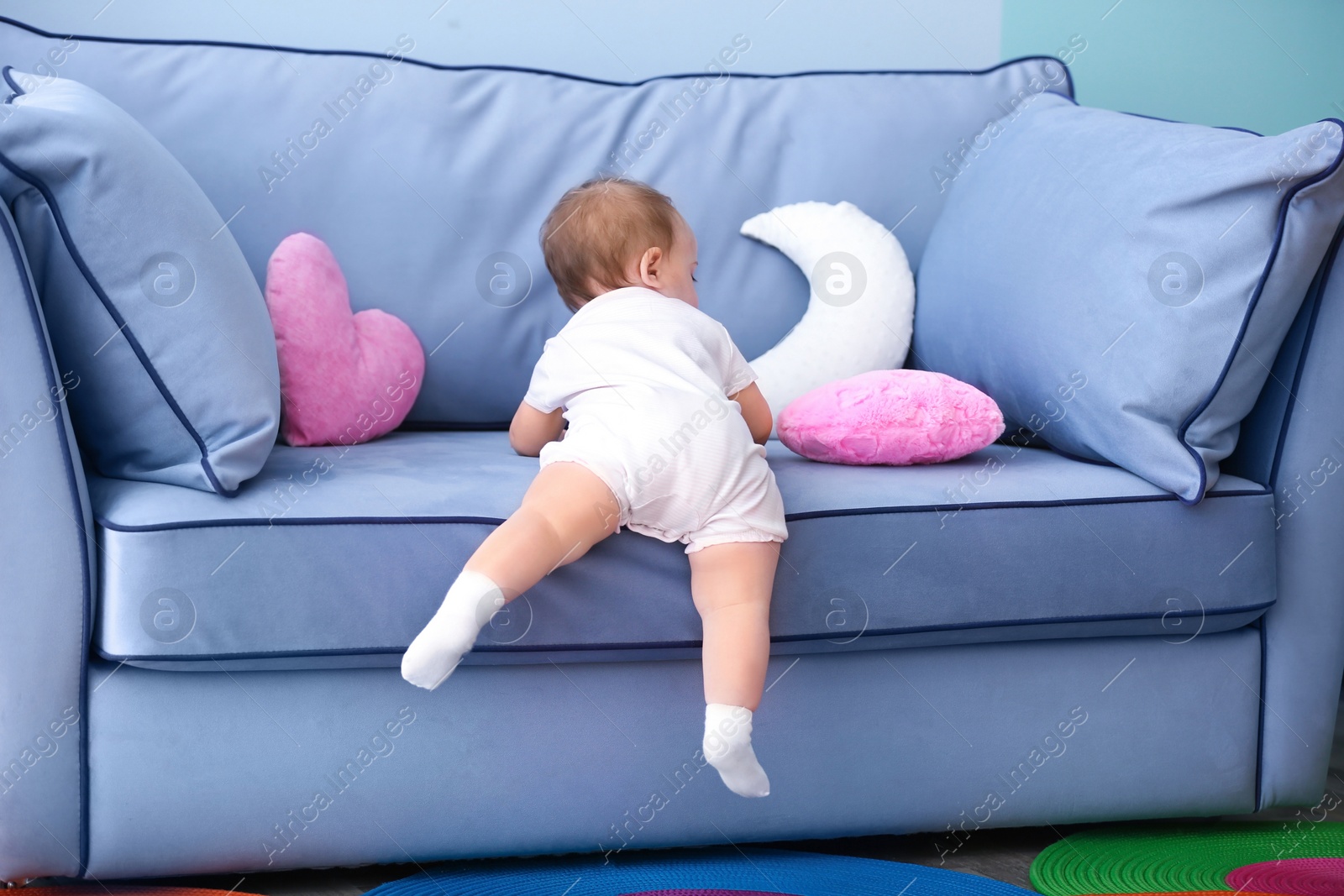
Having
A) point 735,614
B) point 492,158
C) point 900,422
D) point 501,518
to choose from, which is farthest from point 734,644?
point 492,158

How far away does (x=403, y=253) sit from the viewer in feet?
5.13

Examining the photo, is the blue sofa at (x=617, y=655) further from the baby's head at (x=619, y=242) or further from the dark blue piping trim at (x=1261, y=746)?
the baby's head at (x=619, y=242)

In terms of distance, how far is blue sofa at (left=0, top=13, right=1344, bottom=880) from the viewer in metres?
1.00

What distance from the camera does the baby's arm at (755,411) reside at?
1.27 m

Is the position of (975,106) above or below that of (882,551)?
above

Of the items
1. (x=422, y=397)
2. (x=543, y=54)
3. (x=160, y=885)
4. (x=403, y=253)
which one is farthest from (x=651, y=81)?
(x=160, y=885)

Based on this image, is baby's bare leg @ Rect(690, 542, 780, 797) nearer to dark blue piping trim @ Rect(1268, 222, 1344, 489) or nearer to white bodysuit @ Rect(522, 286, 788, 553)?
white bodysuit @ Rect(522, 286, 788, 553)

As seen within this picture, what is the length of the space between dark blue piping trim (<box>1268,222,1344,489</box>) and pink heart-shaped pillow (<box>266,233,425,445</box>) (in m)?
1.09

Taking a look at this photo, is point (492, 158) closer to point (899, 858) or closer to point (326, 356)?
point (326, 356)

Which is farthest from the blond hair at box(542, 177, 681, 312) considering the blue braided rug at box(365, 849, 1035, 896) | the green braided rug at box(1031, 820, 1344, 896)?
the green braided rug at box(1031, 820, 1344, 896)

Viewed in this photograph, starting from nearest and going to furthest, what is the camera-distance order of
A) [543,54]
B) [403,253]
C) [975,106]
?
[403,253] < [975,106] < [543,54]

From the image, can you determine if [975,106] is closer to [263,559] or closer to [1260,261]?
[1260,261]

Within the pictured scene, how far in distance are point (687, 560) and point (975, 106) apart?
103cm

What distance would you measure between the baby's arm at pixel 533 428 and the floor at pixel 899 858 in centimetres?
48
